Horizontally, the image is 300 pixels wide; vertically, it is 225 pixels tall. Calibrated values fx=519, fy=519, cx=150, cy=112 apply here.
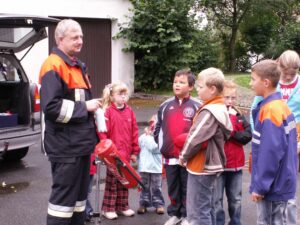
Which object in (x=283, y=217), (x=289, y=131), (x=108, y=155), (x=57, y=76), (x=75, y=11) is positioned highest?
(x=75, y=11)

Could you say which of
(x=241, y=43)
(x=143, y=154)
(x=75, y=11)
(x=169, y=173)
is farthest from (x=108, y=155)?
(x=241, y=43)

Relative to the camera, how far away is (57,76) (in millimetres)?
4156

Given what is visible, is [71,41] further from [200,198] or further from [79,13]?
[79,13]

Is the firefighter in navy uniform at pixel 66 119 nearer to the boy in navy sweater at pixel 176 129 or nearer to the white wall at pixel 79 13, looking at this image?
the boy in navy sweater at pixel 176 129

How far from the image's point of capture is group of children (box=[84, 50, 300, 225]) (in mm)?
3873

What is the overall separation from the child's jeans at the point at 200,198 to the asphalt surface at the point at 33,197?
106cm

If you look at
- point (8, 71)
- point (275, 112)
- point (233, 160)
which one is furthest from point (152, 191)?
point (8, 71)

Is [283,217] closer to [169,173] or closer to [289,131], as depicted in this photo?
[289,131]

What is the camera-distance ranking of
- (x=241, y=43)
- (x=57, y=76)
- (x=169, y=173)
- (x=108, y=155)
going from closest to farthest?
(x=57, y=76) < (x=108, y=155) < (x=169, y=173) < (x=241, y=43)

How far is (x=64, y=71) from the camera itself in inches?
166

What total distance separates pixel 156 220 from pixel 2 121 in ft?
10.4

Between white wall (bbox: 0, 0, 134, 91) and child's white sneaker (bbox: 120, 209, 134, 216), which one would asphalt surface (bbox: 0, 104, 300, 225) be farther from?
white wall (bbox: 0, 0, 134, 91)

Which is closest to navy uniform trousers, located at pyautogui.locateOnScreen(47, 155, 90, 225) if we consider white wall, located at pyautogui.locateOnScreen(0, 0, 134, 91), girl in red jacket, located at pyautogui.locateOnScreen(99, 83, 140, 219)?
girl in red jacket, located at pyautogui.locateOnScreen(99, 83, 140, 219)

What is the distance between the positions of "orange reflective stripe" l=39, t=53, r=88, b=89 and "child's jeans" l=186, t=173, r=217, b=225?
→ 1.26m
